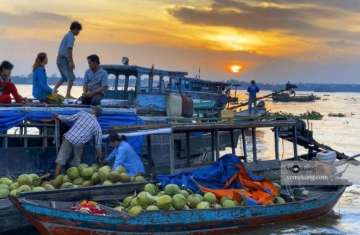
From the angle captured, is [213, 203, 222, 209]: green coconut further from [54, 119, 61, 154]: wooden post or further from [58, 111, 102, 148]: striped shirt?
[54, 119, 61, 154]: wooden post

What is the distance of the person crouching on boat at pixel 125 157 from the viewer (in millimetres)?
10086

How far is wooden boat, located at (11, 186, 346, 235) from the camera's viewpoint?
7.64 m

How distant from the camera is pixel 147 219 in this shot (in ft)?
26.2

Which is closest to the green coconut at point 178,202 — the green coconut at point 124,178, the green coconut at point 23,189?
the green coconut at point 124,178

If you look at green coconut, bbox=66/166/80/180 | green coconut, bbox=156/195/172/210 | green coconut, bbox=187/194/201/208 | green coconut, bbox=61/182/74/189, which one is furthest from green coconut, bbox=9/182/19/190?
green coconut, bbox=187/194/201/208

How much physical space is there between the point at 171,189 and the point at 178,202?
44 cm

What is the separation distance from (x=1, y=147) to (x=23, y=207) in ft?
11.5

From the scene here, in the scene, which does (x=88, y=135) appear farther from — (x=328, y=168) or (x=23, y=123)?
(x=328, y=168)

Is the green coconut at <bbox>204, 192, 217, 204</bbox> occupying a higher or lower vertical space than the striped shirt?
lower

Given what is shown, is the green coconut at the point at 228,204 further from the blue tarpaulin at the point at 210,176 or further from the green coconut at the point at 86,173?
the green coconut at the point at 86,173

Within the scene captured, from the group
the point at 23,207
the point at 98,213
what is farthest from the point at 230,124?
the point at 23,207

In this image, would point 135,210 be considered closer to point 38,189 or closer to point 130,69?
point 38,189

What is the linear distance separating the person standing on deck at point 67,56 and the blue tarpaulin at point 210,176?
14.7ft

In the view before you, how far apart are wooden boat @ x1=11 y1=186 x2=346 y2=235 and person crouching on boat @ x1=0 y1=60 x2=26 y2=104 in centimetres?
353
